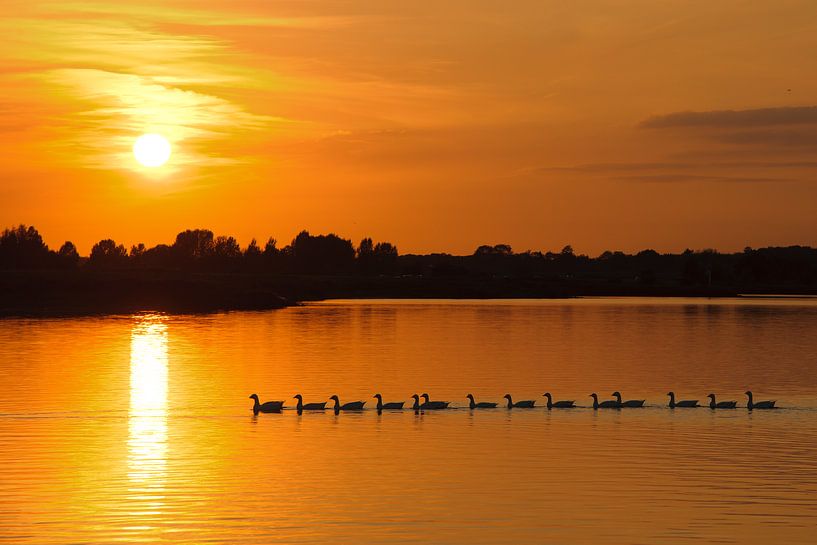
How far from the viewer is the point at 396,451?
1499 inches

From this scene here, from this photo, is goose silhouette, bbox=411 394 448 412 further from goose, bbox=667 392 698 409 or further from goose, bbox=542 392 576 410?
goose, bbox=667 392 698 409

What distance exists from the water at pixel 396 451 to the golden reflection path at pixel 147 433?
0.37ft

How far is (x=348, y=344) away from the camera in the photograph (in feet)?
290

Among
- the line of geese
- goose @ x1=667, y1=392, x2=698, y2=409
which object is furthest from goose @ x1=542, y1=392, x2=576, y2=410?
goose @ x1=667, y1=392, x2=698, y2=409

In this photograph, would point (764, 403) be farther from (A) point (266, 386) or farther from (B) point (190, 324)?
(B) point (190, 324)

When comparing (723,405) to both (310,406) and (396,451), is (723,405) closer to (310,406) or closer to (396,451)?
(310,406)

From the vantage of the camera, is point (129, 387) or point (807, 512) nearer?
point (807, 512)

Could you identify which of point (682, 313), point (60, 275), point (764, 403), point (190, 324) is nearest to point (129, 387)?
point (764, 403)

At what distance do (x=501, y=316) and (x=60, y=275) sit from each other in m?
71.1

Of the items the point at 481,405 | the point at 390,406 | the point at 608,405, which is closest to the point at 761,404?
the point at 608,405

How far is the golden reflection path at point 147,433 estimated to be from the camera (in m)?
29.2

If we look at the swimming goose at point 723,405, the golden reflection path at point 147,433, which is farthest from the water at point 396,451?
the swimming goose at point 723,405

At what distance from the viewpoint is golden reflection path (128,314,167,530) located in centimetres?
2920

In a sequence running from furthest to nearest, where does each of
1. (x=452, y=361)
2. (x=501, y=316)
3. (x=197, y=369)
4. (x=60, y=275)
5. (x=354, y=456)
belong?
(x=60, y=275)
(x=501, y=316)
(x=452, y=361)
(x=197, y=369)
(x=354, y=456)
